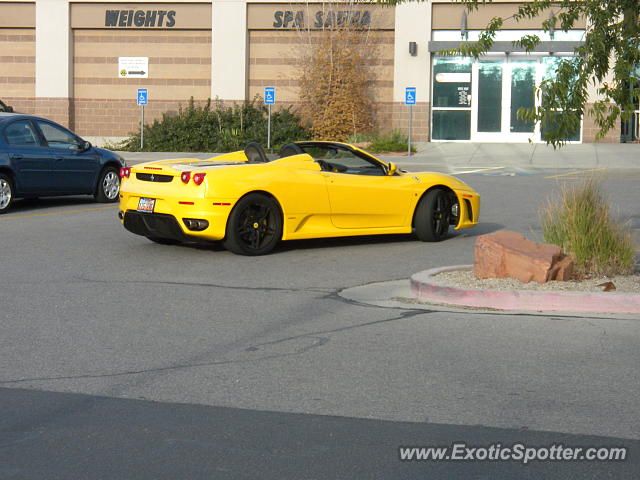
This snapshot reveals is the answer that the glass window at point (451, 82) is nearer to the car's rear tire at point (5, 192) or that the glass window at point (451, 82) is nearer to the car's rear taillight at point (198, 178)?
the car's rear tire at point (5, 192)

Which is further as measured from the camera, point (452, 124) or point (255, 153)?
point (452, 124)

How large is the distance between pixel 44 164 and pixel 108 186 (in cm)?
178

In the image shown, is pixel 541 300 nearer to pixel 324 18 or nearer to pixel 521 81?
pixel 521 81

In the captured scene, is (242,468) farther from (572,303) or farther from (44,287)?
(44,287)

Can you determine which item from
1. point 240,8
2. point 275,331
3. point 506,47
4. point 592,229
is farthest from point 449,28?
point 275,331

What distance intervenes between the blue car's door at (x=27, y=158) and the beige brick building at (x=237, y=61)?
22.5 meters

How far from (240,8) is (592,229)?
3037 centimetres

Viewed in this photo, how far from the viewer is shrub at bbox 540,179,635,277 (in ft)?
33.5

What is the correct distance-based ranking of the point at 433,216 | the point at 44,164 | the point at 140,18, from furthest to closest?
1. the point at 140,18
2. the point at 44,164
3. the point at 433,216

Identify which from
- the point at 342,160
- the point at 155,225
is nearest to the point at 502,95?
the point at 342,160

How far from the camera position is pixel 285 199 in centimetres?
1247

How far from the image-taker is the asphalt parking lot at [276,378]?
5199 millimetres

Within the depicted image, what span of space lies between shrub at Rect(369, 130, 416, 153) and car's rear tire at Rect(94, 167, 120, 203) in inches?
684

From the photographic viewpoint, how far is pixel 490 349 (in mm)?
7652
